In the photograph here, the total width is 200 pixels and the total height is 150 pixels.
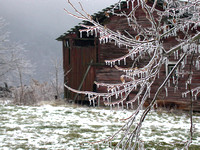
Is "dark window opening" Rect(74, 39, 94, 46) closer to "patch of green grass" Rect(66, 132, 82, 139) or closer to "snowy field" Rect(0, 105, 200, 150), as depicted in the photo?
"snowy field" Rect(0, 105, 200, 150)

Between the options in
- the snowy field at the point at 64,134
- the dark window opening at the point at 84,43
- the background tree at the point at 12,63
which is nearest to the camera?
the snowy field at the point at 64,134

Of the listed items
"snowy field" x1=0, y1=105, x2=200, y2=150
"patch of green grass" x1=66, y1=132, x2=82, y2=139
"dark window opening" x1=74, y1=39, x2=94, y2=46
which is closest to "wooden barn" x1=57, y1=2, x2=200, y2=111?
"dark window opening" x1=74, y1=39, x2=94, y2=46

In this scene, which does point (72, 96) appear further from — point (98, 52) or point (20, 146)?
point (20, 146)

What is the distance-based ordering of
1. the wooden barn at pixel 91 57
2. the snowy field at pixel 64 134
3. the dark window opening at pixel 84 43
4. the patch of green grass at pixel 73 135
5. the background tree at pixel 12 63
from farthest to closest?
the background tree at pixel 12 63
the dark window opening at pixel 84 43
the wooden barn at pixel 91 57
the patch of green grass at pixel 73 135
the snowy field at pixel 64 134

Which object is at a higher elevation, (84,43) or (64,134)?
(84,43)

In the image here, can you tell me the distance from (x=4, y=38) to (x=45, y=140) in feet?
82.4

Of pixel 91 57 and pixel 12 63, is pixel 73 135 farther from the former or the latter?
pixel 12 63

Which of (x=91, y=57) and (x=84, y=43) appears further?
(x=84, y=43)

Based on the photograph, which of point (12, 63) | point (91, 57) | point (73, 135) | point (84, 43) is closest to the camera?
point (73, 135)

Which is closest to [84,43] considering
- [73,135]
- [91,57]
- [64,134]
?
[91,57]

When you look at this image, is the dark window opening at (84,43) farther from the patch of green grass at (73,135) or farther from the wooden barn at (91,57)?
the patch of green grass at (73,135)

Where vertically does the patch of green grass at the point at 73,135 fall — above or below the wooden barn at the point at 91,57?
below

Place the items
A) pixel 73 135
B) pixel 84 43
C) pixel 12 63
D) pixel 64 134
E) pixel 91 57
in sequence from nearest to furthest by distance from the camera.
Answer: pixel 73 135, pixel 64 134, pixel 91 57, pixel 84 43, pixel 12 63

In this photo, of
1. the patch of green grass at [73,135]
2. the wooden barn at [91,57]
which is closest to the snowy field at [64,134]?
the patch of green grass at [73,135]
